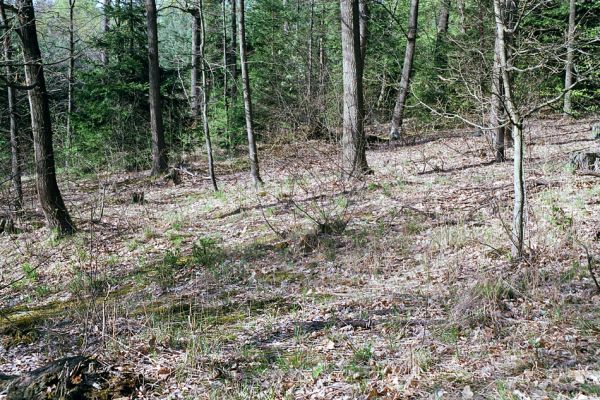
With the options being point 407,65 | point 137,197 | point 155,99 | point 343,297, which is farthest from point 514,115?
point 155,99

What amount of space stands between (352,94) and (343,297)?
608 cm

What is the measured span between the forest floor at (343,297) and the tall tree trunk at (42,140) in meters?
0.45

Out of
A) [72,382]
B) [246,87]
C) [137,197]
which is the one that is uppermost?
[246,87]

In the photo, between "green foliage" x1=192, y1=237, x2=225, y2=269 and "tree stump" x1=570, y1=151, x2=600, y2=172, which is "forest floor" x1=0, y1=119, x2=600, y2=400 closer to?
"green foliage" x1=192, y1=237, x2=225, y2=269

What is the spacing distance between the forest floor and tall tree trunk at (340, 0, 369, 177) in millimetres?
740

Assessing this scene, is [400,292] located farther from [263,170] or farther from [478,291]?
[263,170]

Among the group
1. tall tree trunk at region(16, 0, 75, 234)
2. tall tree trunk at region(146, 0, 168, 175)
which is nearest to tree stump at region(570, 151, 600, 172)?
tall tree trunk at region(16, 0, 75, 234)

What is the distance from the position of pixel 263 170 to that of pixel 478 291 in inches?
448

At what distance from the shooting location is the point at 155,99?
52.9 feet

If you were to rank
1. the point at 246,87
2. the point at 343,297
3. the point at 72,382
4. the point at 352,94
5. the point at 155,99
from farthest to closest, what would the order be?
the point at 155,99 < the point at 246,87 < the point at 352,94 < the point at 343,297 < the point at 72,382

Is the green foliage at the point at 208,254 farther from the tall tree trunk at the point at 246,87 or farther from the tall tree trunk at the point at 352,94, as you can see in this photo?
the tall tree trunk at the point at 246,87

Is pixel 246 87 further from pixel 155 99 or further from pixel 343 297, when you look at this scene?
pixel 343 297

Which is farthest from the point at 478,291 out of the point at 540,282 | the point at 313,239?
the point at 313,239

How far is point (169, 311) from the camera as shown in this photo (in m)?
5.91
